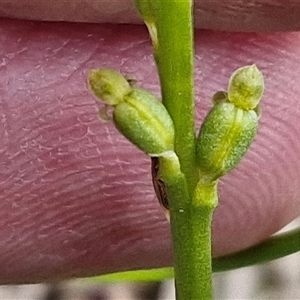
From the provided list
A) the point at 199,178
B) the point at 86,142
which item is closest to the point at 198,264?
the point at 199,178

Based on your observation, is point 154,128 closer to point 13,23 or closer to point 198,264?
point 198,264

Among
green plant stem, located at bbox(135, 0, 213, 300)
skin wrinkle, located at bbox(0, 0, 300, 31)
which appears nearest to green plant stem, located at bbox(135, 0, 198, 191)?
green plant stem, located at bbox(135, 0, 213, 300)

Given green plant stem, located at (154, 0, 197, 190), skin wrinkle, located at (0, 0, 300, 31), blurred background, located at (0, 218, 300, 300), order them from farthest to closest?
blurred background, located at (0, 218, 300, 300), skin wrinkle, located at (0, 0, 300, 31), green plant stem, located at (154, 0, 197, 190)

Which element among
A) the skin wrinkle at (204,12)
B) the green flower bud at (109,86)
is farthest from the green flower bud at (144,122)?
the skin wrinkle at (204,12)

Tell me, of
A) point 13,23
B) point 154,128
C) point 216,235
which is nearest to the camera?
point 154,128

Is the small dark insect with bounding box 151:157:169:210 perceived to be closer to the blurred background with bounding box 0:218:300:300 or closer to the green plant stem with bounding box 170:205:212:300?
the green plant stem with bounding box 170:205:212:300

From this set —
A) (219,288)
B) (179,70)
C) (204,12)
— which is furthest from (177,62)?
(219,288)

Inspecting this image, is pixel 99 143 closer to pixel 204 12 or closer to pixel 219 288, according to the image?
pixel 204 12
